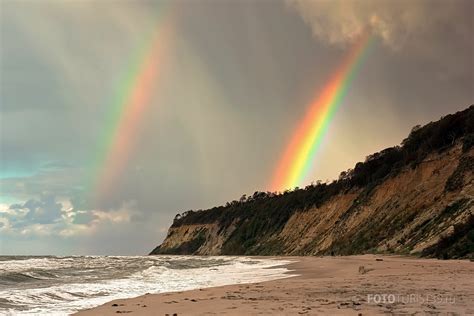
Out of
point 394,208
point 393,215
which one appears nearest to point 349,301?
point 393,215

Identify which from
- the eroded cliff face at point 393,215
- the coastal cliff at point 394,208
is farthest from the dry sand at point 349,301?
the eroded cliff face at point 393,215

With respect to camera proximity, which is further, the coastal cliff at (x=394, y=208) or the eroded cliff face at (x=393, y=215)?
the eroded cliff face at (x=393, y=215)

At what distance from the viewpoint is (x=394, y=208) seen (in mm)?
43719

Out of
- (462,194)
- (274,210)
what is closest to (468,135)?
(462,194)

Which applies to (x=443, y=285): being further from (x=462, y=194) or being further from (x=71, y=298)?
(x=462, y=194)

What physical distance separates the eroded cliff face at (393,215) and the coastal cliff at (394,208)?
92mm

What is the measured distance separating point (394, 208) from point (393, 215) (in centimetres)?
177

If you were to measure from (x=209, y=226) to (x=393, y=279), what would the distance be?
4343 inches

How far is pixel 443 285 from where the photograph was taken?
12.2 metres

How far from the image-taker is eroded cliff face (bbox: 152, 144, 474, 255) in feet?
102

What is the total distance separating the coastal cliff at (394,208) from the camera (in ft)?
98.2

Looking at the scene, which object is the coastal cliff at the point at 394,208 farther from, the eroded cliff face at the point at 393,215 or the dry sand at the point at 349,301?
the dry sand at the point at 349,301

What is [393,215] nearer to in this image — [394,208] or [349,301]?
[394,208]

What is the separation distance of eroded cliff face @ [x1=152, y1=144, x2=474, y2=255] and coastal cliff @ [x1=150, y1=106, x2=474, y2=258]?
0.30ft
